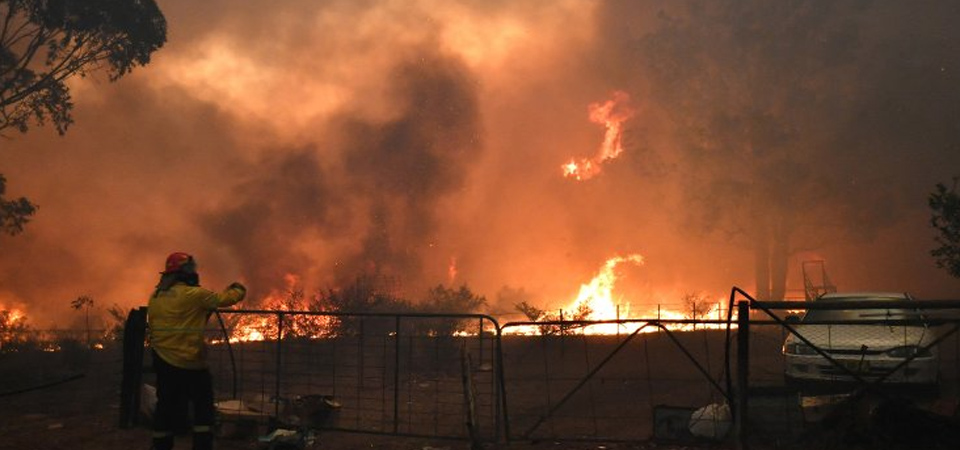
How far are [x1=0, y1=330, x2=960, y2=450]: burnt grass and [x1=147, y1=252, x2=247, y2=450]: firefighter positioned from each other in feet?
4.15

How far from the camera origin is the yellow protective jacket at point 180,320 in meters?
6.96

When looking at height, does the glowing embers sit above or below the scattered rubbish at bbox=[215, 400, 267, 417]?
above

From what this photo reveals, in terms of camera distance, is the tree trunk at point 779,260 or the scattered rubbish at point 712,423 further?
the tree trunk at point 779,260

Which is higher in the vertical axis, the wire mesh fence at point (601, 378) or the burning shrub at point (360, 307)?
the burning shrub at point (360, 307)

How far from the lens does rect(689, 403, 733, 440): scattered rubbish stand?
7.94 m

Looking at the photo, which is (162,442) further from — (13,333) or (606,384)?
(13,333)

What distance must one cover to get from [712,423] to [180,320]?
5.95 meters

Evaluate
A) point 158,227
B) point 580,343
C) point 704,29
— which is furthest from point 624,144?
point 158,227

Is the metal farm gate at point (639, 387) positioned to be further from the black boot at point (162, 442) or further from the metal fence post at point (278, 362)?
the black boot at point (162, 442)

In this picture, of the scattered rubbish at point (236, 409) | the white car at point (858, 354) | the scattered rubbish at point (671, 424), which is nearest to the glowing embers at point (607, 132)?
the white car at point (858, 354)

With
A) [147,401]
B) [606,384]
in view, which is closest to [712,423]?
[606,384]

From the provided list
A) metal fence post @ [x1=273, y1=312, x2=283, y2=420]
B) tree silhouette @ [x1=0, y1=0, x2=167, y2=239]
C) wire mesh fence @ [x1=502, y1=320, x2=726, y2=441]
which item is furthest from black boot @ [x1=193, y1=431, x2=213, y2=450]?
tree silhouette @ [x1=0, y1=0, x2=167, y2=239]

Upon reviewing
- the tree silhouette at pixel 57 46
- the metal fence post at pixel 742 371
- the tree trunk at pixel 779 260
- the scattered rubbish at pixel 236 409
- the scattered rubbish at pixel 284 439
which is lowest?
the scattered rubbish at pixel 284 439

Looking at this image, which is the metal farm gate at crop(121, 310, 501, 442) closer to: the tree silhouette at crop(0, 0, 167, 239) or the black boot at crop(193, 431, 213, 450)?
the black boot at crop(193, 431, 213, 450)
